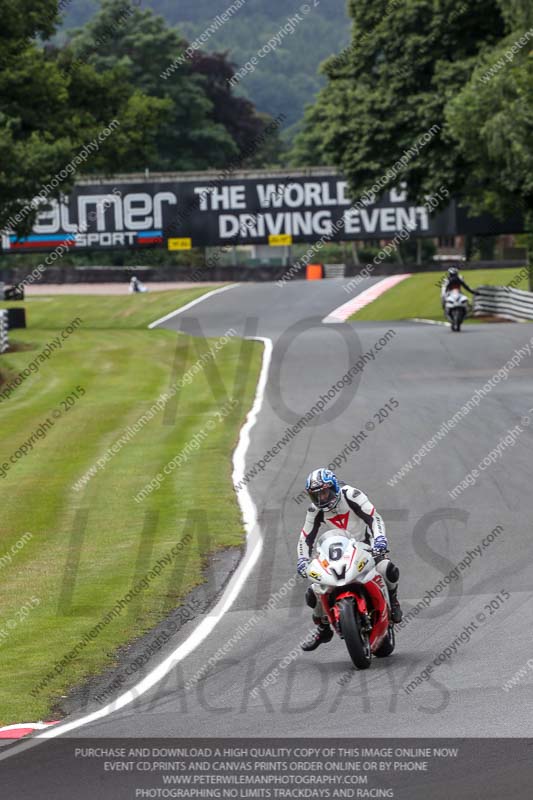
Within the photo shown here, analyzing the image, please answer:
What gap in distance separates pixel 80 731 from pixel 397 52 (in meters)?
42.9

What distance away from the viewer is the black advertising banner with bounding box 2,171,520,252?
7144 centimetres

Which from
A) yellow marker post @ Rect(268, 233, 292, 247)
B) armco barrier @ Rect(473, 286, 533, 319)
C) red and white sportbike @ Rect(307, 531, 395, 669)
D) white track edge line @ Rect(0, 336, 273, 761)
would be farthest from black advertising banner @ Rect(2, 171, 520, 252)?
red and white sportbike @ Rect(307, 531, 395, 669)

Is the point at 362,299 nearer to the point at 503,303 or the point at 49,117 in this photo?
the point at 503,303

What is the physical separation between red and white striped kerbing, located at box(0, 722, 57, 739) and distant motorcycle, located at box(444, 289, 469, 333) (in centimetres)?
3009

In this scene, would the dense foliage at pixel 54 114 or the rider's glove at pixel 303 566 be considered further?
the dense foliage at pixel 54 114

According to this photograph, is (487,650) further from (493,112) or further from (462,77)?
(462,77)

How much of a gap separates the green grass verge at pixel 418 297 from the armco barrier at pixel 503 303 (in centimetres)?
157

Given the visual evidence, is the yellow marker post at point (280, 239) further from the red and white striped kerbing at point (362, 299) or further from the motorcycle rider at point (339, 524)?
the motorcycle rider at point (339, 524)

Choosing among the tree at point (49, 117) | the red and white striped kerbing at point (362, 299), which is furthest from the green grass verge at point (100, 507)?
the red and white striped kerbing at point (362, 299)

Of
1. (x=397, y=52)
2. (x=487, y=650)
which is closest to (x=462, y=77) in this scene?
(x=397, y=52)

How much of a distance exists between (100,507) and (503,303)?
29.2 metres

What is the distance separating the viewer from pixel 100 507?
61.4 feet

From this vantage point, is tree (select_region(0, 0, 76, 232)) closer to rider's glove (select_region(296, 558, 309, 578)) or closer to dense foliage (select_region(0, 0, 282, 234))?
dense foliage (select_region(0, 0, 282, 234))

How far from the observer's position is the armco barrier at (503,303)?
142ft
